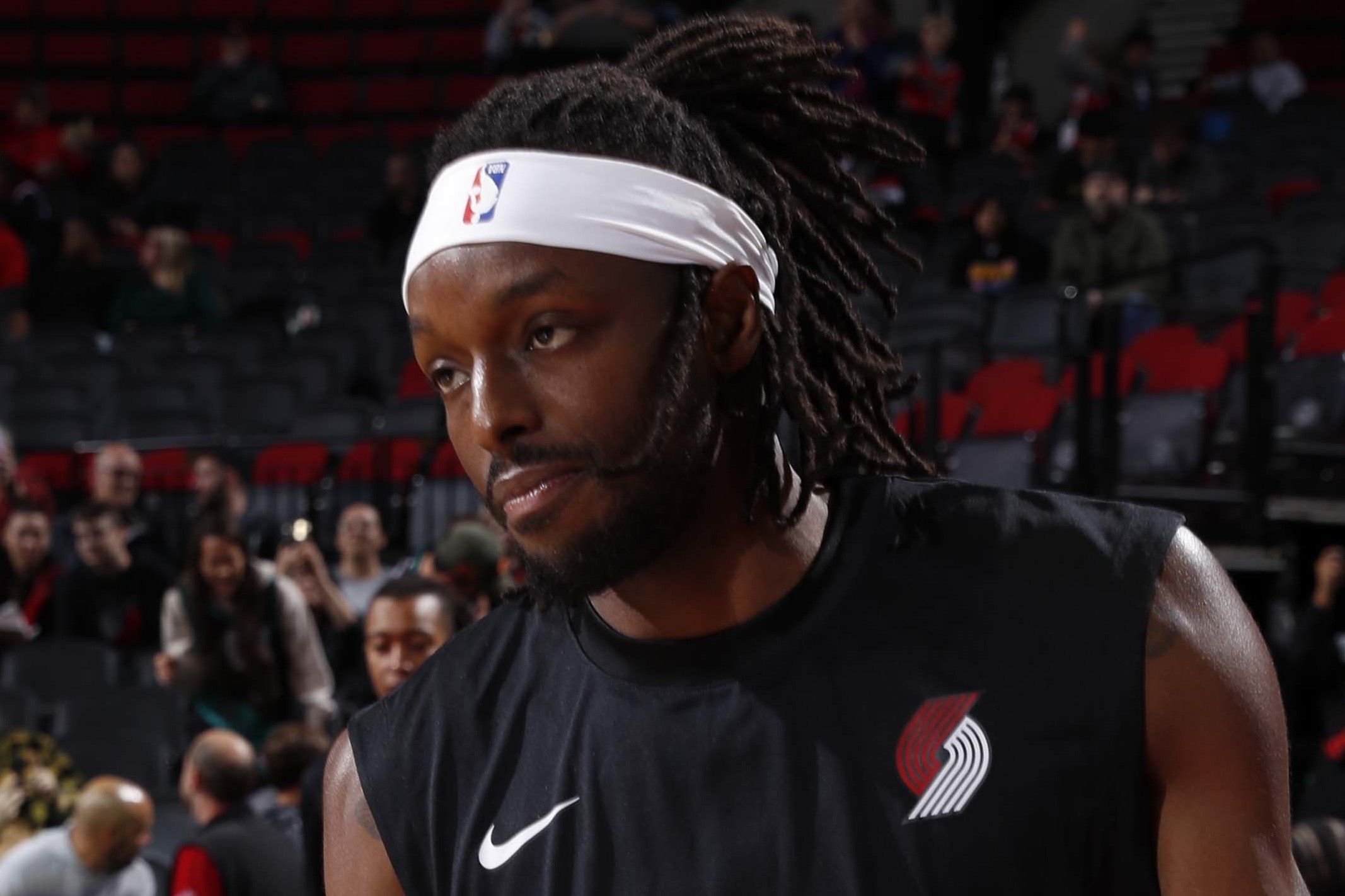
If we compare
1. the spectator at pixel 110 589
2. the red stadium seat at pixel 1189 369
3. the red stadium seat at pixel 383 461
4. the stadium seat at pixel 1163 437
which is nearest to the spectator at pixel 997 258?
the red stadium seat at pixel 1189 369

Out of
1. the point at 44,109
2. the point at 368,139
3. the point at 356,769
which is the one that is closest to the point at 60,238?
the point at 44,109

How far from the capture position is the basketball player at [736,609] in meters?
1.30

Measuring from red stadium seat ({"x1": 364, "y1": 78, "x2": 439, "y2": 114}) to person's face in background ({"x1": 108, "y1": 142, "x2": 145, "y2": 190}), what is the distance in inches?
108

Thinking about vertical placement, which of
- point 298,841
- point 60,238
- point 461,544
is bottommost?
point 298,841

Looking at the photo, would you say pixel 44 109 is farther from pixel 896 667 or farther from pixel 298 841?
pixel 896 667

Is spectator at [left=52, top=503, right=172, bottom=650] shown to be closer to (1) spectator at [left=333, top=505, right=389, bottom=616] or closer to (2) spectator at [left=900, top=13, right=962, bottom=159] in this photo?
(1) spectator at [left=333, top=505, right=389, bottom=616]

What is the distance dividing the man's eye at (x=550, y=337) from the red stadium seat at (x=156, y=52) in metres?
15.0

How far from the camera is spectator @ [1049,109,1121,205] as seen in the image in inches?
421

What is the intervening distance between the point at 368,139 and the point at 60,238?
2954 mm

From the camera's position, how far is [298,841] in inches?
185

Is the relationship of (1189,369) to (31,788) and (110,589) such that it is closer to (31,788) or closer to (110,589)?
(110,589)

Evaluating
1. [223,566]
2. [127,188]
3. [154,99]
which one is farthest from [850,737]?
[154,99]

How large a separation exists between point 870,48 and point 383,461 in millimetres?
5417

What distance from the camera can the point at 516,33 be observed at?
13750 mm
